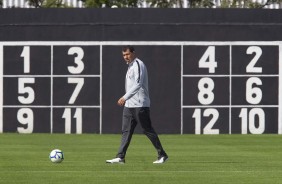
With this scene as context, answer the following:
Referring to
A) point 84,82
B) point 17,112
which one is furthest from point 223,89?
point 17,112

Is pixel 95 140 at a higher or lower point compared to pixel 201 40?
lower

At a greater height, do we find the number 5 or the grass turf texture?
the number 5

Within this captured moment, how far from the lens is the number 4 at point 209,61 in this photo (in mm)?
30844

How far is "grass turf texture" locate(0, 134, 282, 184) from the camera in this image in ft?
55.2

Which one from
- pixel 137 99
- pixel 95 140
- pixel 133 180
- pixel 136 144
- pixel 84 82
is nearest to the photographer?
pixel 133 180

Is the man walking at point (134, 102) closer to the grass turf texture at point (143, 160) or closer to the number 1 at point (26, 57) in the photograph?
the grass turf texture at point (143, 160)

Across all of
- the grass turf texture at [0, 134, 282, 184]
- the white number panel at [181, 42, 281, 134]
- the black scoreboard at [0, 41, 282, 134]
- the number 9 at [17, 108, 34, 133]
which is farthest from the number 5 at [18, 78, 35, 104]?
the white number panel at [181, 42, 281, 134]

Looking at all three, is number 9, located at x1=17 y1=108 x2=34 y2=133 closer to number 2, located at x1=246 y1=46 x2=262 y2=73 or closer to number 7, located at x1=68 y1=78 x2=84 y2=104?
number 7, located at x1=68 y1=78 x2=84 y2=104

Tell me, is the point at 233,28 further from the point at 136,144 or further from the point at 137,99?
the point at 137,99

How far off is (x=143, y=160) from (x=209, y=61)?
10.8m

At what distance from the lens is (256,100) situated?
30.9 m

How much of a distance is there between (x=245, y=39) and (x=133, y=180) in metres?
15.0

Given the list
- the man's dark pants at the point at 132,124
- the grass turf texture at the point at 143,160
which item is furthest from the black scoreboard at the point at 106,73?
the man's dark pants at the point at 132,124

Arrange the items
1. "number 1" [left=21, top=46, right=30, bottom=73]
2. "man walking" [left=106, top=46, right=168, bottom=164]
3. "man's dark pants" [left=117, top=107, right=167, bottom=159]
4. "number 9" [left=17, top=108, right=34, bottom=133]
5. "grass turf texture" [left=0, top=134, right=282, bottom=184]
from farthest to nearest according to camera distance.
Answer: "number 9" [left=17, top=108, right=34, bottom=133]
"number 1" [left=21, top=46, right=30, bottom=73]
"man's dark pants" [left=117, top=107, right=167, bottom=159]
"man walking" [left=106, top=46, right=168, bottom=164]
"grass turf texture" [left=0, top=134, right=282, bottom=184]
